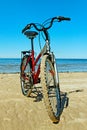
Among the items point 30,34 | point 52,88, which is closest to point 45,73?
point 52,88

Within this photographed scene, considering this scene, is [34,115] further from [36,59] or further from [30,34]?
[30,34]

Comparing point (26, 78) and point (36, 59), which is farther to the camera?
point (26, 78)

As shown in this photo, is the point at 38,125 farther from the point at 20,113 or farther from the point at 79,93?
the point at 79,93

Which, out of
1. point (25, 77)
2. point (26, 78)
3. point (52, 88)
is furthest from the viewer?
point (25, 77)

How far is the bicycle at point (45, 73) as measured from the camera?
564 centimetres

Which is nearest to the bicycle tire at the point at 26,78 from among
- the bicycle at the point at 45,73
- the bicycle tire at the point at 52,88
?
the bicycle at the point at 45,73

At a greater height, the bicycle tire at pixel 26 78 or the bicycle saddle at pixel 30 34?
the bicycle saddle at pixel 30 34

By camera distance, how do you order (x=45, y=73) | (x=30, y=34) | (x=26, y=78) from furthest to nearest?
(x=26, y=78), (x=30, y=34), (x=45, y=73)

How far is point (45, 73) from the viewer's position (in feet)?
18.7

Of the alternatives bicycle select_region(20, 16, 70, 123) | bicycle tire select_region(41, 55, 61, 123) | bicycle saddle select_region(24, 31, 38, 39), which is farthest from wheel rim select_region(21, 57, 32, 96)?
bicycle tire select_region(41, 55, 61, 123)

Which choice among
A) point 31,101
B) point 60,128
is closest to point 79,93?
point 31,101

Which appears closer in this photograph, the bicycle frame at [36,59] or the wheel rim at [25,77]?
the bicycle frame at [36,59]

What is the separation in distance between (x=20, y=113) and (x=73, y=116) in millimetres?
1188

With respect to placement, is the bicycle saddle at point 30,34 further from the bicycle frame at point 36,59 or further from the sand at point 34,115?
the sand at point 34,115
